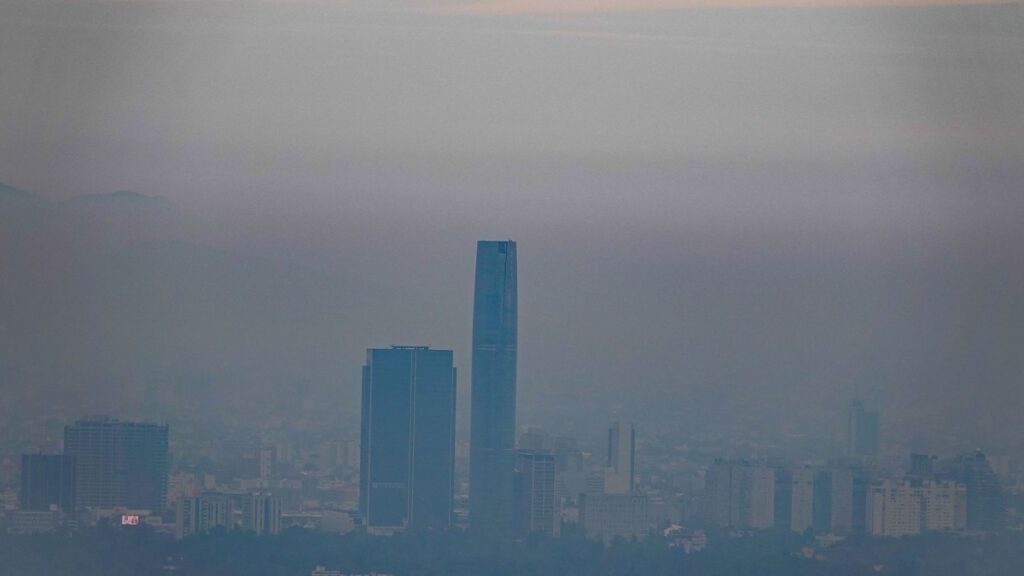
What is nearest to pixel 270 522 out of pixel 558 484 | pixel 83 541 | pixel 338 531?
pixel 338 531

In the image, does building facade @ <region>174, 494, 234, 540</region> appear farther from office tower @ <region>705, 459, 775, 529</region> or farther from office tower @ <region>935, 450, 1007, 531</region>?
office tower @ <region>935, 450, 1007, 531</region>

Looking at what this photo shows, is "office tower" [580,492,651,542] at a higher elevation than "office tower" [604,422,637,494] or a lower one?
lower

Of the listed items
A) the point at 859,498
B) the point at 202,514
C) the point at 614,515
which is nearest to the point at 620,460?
the point at 614,515

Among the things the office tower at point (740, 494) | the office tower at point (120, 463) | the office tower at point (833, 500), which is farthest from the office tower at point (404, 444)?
the office tower at point (833, 500)

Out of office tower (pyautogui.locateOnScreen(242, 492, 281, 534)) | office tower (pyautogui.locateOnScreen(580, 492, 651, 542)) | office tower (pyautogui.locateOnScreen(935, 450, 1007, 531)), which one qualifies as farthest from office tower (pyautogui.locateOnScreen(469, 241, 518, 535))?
office tower (pyautogui.locateOnScreen(935, 450, 1007, 531))

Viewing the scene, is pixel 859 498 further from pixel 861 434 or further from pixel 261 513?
pixel 261 513

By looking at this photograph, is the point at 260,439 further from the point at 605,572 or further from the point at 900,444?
the point at 900,444

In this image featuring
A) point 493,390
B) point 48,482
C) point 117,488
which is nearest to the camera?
point 48,482
